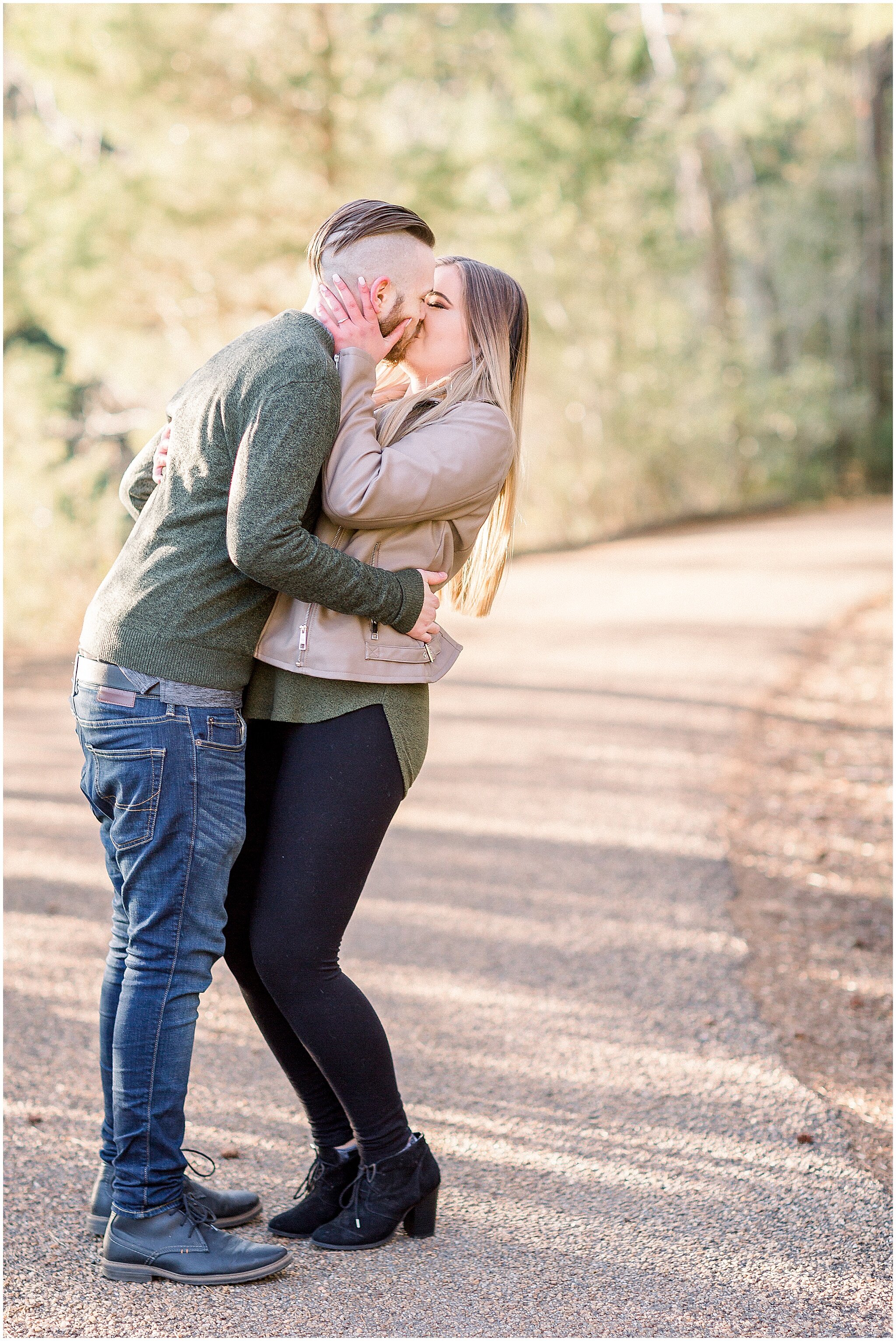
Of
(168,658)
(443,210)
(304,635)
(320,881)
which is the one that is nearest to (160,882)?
(320,881)

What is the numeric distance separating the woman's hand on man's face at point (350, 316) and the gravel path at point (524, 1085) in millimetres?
1755

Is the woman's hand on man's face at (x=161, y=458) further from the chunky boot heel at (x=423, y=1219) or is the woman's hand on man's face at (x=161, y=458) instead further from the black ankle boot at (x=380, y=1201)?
the chunky boot heel at (x=423, y=1219)

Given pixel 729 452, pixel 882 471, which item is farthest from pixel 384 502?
pixel 882 471

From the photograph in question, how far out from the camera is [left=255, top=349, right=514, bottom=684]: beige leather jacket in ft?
7.23

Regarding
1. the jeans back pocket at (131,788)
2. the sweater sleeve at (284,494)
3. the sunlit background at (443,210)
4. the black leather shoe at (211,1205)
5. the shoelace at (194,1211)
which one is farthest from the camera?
the sunlit background at (443,210)

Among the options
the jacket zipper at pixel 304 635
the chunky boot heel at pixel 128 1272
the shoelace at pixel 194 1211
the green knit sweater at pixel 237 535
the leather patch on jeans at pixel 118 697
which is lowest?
the chunky boot heel at pixel 128 1272

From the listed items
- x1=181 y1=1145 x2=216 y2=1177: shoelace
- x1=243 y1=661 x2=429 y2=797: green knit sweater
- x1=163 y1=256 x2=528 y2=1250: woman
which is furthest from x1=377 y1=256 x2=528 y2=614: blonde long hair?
x1=181 y1=1145 x2=216 y2=1177: shoelace

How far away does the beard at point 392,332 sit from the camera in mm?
2328

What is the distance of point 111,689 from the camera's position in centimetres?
227

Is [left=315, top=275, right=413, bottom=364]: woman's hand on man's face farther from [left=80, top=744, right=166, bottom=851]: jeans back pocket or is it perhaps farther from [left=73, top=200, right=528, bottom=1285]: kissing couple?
[left=80, top=744, right=166, bottom=851]: jeans back pocket

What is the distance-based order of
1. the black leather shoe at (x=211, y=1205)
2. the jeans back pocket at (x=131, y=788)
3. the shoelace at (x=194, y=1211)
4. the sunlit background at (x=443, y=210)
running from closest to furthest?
the jeans back pocket at (x=131, y=788) < the shoelace at (x=194, y=1211) < the black leather shoe at (x=211, y=1205) < the sunlit background at (x=443, y=210)

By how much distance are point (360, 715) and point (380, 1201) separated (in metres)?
0.97

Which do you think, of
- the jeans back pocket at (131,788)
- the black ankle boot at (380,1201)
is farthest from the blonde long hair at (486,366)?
the black ankle boot at (380,1201)

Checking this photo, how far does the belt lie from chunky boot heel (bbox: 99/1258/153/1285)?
3.51 ft
